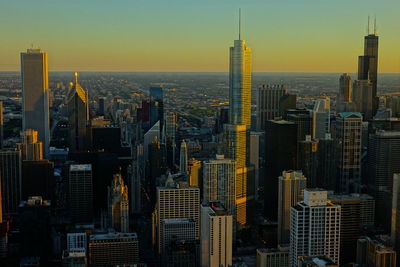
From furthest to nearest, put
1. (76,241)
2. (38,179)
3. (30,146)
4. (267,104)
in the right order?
(267,104) → (30,146) → (38,179) → (76,241)

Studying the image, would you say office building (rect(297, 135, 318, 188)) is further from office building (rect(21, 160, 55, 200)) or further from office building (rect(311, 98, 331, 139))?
office building (rect(21, 160, 55, 200))

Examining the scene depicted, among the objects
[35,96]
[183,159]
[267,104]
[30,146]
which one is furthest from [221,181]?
[35,96]

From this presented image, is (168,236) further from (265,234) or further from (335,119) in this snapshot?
(335,119)

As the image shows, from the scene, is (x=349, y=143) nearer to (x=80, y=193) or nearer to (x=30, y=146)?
(x=80, y=193)

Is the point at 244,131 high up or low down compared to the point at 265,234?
up

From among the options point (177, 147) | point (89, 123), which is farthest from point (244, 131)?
point (89, 123)

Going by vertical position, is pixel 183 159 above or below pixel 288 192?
above

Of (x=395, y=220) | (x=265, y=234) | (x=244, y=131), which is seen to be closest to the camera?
(x=395, y=220)
